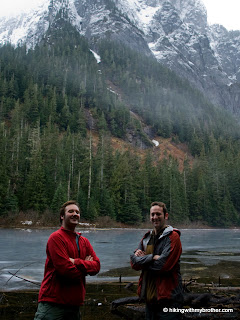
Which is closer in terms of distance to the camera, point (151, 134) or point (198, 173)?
point (198, 173)

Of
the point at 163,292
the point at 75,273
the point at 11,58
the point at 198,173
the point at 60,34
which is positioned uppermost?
the point at 60,34

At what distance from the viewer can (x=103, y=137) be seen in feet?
246

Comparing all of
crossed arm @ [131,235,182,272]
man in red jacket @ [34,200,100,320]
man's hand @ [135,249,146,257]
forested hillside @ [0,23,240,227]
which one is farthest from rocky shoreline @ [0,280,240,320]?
forested hillside @ [0,23,240,227]

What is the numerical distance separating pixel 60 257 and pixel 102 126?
3693 inches

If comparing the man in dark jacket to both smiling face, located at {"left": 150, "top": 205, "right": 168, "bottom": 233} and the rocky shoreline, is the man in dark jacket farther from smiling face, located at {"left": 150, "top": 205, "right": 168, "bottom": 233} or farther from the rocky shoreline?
the rocky shoreline

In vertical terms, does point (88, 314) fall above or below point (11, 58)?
below

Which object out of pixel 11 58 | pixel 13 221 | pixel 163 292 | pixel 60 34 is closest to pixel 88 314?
pixel 163 292

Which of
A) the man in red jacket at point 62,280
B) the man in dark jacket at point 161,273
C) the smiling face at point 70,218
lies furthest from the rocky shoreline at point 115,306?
the smiling face at point 70,218

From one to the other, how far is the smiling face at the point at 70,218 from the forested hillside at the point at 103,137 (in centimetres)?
4199

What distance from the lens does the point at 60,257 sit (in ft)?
12.8

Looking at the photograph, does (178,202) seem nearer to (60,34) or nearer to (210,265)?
(210,265)

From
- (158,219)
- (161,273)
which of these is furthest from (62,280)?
(158,219)

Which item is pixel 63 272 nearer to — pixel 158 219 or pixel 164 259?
pixel 164 259

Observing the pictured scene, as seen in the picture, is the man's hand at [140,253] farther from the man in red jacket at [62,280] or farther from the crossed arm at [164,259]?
the man in red jacket at [62,280]
